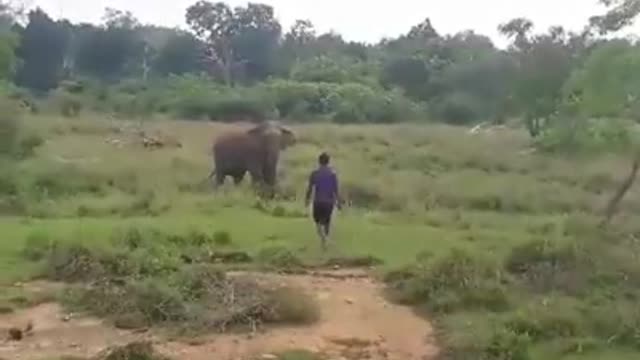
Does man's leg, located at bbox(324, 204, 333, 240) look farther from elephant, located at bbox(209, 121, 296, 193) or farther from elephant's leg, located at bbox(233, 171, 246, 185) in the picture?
elephant's leg, located at bbox(233, 171, 246, 185)

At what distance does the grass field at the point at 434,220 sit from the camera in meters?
11.0

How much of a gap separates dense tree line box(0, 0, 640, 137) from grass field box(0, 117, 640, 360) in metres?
2.74

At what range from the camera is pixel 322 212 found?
14.0 m

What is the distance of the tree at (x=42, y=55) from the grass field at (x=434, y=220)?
1096 inches

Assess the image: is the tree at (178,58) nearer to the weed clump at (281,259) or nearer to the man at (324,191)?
the man at (324,191)

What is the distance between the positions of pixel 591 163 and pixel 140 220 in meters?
11.5

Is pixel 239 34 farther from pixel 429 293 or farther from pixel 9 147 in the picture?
pixel 429 293

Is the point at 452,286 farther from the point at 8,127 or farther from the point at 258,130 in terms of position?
the point at 8,127

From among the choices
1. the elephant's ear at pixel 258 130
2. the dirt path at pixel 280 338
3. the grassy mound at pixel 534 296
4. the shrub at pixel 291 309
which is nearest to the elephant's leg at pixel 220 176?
the elephant's ear at pixel 258 130

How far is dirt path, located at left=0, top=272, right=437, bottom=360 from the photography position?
989cm

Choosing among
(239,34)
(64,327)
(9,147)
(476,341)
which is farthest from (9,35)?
(239,34)

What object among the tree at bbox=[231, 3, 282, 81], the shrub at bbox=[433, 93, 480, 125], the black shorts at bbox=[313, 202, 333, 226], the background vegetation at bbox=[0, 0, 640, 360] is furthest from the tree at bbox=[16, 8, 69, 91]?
the black shorts at bbox=[313, 202, 333, 226]

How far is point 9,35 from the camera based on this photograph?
25750 mm

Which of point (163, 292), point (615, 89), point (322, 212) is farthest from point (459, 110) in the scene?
point (163, 292)
